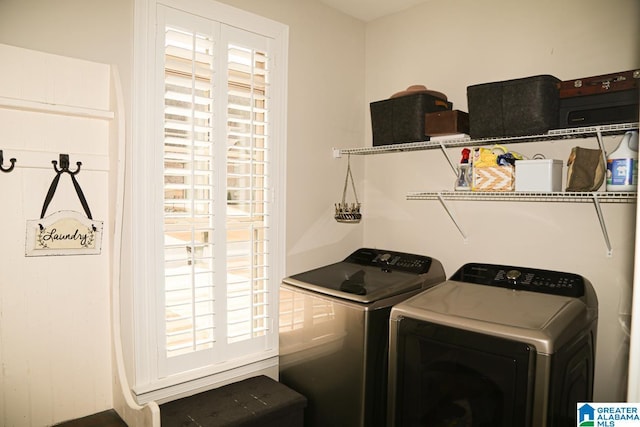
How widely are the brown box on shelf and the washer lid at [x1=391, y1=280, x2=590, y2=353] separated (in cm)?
74

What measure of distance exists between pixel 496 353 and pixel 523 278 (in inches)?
22.9

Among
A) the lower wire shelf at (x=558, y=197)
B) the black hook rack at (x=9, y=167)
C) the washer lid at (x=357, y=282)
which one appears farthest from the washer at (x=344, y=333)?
the black hook rack at (x=9, y=167)

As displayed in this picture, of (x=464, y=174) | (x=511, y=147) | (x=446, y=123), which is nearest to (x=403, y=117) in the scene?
(x=446, y=123)

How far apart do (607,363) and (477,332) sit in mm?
761

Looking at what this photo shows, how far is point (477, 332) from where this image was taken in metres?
1.46

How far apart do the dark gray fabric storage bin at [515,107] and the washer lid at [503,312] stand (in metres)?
0.68

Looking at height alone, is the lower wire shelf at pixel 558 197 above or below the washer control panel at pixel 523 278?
above

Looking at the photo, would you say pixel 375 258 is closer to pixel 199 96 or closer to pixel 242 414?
pixel 242 414

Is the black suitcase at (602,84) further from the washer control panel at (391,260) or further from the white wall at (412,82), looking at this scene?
the washer control panel at (391,260)

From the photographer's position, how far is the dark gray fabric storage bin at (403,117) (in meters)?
2.07

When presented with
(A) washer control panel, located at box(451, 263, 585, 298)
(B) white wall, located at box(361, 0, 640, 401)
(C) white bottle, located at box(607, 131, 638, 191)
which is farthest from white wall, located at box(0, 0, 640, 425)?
(C) white bottle, located at box(607, 131, 638, 191)

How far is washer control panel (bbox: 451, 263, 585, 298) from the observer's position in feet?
5.67

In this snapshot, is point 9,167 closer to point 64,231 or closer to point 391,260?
point 64,231

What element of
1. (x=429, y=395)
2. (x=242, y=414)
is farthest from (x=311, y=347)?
(x=429, y=395)
